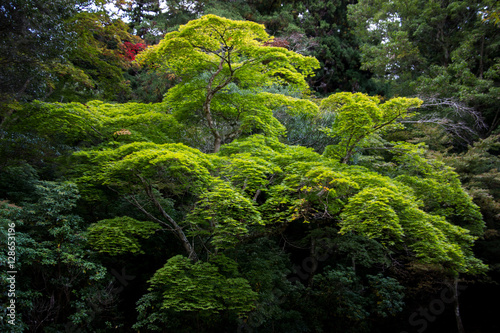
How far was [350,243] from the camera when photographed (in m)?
6.82

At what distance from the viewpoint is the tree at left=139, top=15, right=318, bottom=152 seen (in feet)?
19.2

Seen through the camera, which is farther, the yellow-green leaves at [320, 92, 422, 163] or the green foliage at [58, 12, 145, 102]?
the green foliage at [58, 12, 145, 102]

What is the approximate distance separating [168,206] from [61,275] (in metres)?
2.35

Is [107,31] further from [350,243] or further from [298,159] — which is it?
[350,243]

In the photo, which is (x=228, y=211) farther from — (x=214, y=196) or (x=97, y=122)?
(x=97, y=122)

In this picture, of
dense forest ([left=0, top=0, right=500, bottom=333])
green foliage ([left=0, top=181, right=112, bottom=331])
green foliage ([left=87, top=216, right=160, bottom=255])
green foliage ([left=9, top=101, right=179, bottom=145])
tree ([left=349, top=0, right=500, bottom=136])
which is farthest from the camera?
tree ([left=349, top=0, right=500, bottom=136])

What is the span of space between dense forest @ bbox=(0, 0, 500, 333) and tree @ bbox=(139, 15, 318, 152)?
1.6 inches

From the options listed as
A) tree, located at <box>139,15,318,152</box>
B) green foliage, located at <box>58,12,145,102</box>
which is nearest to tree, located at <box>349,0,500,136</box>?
tree, located at <box>139,15,318,152</box>

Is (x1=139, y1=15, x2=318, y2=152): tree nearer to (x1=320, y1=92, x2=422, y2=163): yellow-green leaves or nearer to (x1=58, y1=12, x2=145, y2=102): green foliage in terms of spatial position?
(x1=58, y1=12, x2=145, y2=102): green foliage

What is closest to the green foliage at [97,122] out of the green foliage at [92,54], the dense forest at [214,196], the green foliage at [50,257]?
the dense forest at [214,196]

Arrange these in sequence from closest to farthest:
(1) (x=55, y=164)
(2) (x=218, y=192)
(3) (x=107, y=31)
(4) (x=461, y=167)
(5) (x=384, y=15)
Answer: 1. (2) (x=218, y=192)
2. (1) (x=55, y=164)
3. (3) (x=107, y=31)
4. (4) (x=461, y=167)
5. (5) (x=384, y=15)

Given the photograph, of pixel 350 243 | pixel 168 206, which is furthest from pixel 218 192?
pixel 350 243

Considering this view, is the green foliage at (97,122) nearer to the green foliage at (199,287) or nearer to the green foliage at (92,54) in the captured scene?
the green foliage at (92,54)

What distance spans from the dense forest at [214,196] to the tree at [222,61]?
0.13 ft
